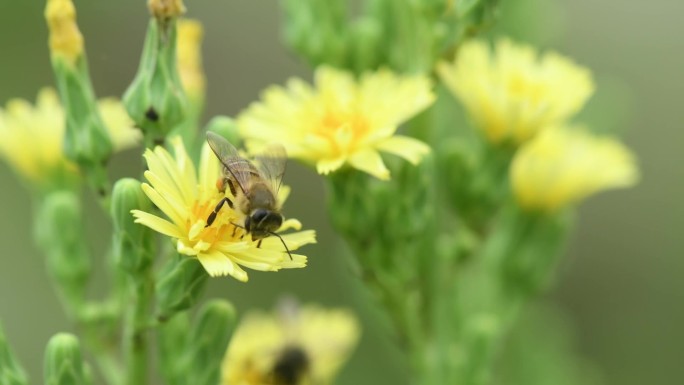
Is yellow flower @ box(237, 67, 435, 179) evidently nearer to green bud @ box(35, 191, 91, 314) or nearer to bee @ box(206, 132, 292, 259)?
bee @ box(206, 132, 292, 259)

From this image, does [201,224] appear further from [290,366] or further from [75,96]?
[290,366]

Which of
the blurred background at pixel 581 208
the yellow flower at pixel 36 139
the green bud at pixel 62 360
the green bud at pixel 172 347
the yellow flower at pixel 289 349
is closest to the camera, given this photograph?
the green bud at pixel 62 360

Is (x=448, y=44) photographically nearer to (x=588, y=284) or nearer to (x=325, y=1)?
(x=325, y=1)

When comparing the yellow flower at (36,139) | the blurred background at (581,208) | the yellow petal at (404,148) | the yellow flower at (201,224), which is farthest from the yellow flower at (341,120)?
the blurred background at (581,208)

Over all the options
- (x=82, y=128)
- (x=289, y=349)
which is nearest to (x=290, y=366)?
(x=289, y=349)

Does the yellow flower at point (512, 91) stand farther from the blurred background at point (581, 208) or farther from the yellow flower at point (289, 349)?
the blurred background at point (581, 208)

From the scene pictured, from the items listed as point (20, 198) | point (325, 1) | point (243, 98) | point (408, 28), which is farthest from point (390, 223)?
point (243, 98)
